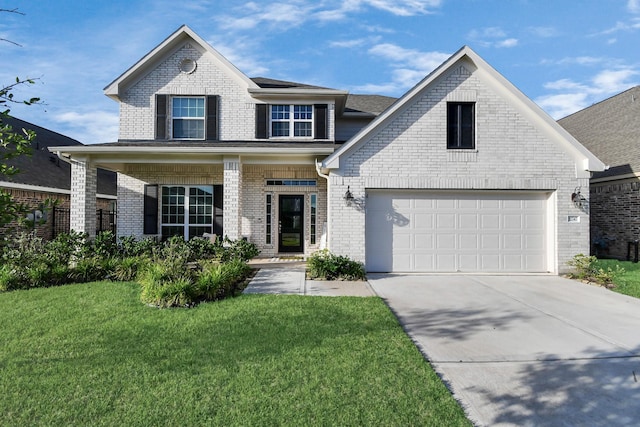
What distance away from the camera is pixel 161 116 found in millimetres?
12500

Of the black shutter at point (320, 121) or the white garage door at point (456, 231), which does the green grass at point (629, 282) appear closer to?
the white garage door at point (456, 231)

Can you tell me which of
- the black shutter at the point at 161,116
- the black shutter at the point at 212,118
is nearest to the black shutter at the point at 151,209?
the black shutter at the point at 161,116

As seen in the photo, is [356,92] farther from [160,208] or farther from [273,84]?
[160,208]

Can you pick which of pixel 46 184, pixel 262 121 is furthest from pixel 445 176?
pixel 46 184

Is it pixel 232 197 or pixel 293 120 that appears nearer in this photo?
pixel 232 197

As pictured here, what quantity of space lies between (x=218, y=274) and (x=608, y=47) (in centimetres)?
1293

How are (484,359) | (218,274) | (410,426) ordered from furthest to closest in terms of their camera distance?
→ (218,274)
(484,359)
(410,426)

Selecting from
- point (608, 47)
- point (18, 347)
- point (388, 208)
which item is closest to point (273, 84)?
point (388, 208)

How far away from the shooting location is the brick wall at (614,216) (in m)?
12.3

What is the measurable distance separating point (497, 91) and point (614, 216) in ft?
24.3

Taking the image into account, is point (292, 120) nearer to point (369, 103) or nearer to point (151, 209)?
point (369, 103)

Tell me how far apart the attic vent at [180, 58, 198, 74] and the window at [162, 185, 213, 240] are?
4.01m

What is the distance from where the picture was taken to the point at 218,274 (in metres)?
7.42

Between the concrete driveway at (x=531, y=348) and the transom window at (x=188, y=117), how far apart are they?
328 inches
